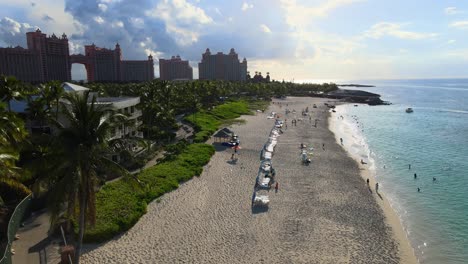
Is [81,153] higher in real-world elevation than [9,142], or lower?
higher

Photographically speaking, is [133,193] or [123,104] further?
[123,104]

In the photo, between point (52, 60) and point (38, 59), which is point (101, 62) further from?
point (38, 59)

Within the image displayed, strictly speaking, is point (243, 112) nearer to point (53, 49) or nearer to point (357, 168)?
point (357, 168)

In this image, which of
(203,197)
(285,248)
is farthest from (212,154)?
(285,248)

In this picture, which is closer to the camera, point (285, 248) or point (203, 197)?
point (285, 248)

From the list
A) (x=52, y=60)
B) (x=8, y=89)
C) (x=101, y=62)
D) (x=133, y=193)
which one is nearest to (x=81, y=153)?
(x=133, y=193)

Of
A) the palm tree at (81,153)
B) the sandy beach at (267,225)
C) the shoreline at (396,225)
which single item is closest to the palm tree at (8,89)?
the sandy beach at (267,225)
